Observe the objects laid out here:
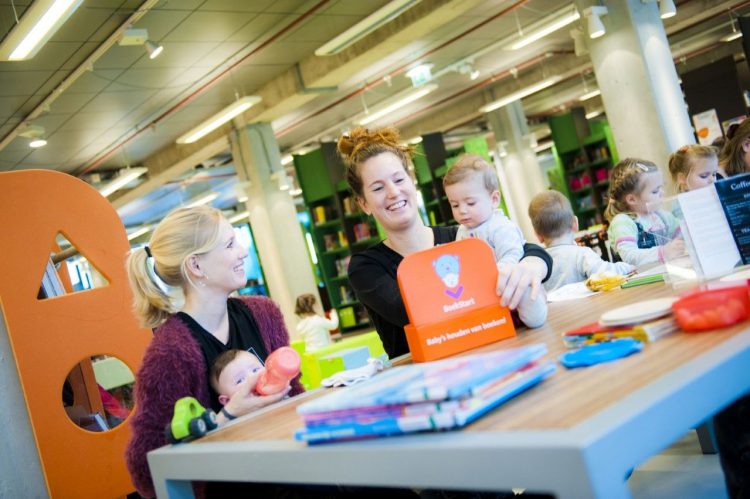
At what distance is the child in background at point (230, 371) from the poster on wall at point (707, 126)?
11.6 meters

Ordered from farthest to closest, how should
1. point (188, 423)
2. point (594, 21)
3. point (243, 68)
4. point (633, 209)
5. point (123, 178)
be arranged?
point (123, 178), point (243, 68), point (594, 21), point (633, 209), point (188, 423)

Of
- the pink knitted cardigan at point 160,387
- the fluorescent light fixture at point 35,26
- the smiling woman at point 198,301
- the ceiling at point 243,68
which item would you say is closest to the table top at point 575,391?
the pink knitted cardigan at point 160,387

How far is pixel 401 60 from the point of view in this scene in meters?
11.5

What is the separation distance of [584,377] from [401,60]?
432 inches

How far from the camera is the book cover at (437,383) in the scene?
0.97 m

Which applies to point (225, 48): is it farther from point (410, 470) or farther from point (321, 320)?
point (410, 470)

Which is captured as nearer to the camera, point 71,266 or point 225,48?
point 71,266

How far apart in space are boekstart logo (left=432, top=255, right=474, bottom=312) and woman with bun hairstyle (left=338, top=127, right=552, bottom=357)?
328 millimetres

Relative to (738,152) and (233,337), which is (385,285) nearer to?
(233,337)

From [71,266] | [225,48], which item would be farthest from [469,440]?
[225,48]

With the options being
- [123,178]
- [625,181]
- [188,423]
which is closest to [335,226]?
[123,178]

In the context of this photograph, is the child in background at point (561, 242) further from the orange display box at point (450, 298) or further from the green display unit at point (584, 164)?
the green display unit at point (584, 164)

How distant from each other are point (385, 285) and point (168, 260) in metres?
0.72

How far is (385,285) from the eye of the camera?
199cm
